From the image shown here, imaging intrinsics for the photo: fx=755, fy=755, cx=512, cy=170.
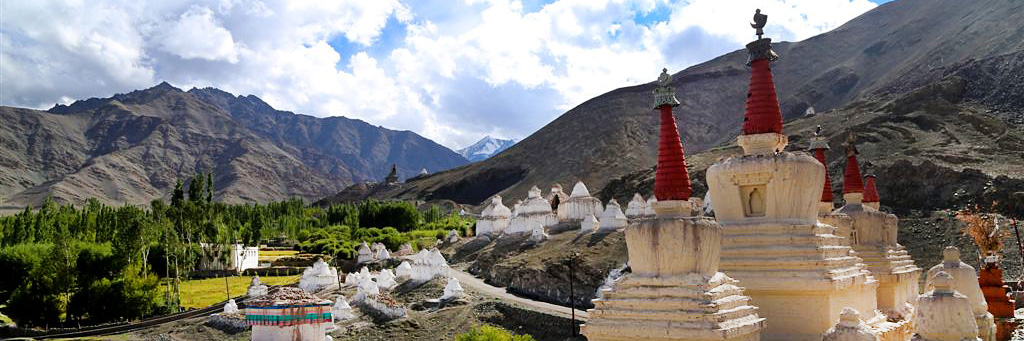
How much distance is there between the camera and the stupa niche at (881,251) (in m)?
21.7

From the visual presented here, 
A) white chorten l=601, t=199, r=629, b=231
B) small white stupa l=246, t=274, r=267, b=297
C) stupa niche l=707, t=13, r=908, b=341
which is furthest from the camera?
white chorten l=601, t=199, r=629, b=231

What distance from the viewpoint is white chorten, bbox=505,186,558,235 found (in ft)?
257

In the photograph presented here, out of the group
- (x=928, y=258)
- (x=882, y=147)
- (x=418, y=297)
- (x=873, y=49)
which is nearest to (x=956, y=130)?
(x=882, y=147)

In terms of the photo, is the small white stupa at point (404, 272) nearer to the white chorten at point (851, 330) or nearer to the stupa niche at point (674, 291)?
the stupa niche at point (674, 291)

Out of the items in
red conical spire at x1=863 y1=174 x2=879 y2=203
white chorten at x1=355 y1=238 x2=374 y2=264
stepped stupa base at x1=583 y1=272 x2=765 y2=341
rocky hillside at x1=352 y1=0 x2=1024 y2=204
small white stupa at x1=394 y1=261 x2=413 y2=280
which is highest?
rocky hillside at x1=352 y1=0 x2=1024 y2=204

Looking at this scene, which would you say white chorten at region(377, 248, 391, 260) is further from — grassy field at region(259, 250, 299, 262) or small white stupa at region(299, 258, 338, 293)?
grassy field at region(259, 250, 299, 262)

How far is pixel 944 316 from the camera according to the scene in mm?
15320

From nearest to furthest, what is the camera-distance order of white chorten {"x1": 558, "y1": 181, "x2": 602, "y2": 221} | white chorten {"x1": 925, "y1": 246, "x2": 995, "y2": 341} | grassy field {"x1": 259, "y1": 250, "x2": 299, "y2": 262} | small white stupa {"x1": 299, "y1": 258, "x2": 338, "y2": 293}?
white chorten {"x1": 925, "y1": 246, "x2": 995, "y2": 341} < small white stupa {"x1": 299, "y1": 258, "x2": 338, "y2": 293} < white chorten {"x1": 558, "y1": 181, "x2": 602, "y2": 221} < grassy field {"x1": 259, "y1": 250, "x2": 299, "y2": 262}

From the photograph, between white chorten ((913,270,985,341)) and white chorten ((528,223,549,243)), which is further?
white chorten ((528,223,549,243))

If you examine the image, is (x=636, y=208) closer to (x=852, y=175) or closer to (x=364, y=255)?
(x=364, y=255)

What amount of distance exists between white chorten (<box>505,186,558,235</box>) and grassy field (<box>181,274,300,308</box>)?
74.5 ft

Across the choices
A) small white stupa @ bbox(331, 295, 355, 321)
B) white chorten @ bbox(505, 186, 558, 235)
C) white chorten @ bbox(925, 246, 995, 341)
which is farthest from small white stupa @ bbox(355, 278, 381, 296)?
white chorten @ bbox(925, 246, 995, 341)

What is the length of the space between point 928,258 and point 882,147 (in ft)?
111

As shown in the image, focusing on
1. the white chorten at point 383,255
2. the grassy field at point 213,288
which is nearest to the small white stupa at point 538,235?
the white chorten at point 383,255
